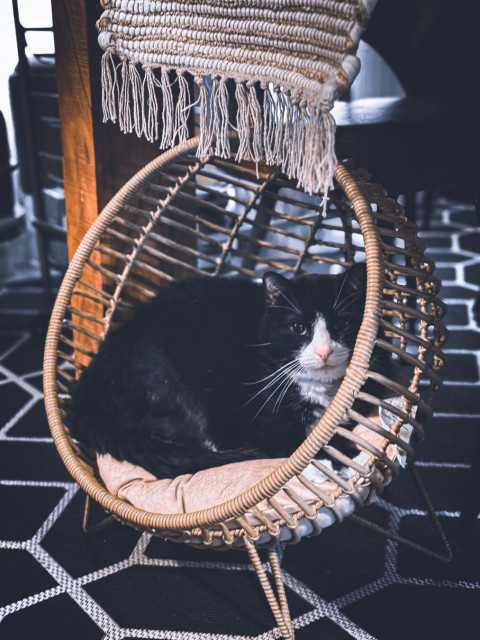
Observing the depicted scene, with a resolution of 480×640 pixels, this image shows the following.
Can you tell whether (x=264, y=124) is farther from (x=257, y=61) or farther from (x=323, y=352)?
(x=323, y=352)

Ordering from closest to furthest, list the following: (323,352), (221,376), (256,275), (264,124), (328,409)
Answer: (328,409) < (264,124) < (323,352) < (221,376) < (256,275)

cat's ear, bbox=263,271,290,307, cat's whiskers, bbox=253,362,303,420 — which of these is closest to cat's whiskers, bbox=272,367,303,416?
cat's whiskers, bbox=253,362,303,420

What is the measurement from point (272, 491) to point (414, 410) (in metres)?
0.40

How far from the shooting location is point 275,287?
1231 mm

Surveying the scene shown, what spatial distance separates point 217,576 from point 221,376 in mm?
411

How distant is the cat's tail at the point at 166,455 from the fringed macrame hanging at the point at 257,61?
20.5 inches

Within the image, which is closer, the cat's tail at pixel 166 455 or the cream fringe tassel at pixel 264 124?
the cream fringe tassel at pixel 264 124

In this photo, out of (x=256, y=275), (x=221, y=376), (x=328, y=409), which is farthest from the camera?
(x=256, y=275)

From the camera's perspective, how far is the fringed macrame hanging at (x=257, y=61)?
0.89m

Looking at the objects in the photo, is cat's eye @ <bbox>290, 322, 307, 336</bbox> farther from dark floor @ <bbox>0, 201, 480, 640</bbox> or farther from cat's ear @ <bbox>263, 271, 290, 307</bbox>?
dark floor @ <bbox>0, 201, 480, 640</bbox>

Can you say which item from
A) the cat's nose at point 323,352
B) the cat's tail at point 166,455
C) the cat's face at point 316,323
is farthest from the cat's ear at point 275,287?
the cat's tail at point 166,455

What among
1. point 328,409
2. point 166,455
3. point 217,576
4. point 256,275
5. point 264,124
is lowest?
point 217,576

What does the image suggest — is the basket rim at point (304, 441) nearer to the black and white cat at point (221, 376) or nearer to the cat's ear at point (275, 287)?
the black and white cat at point (221, 376)

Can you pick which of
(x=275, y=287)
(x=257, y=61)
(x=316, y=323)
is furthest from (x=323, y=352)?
(x=257, y=61)
